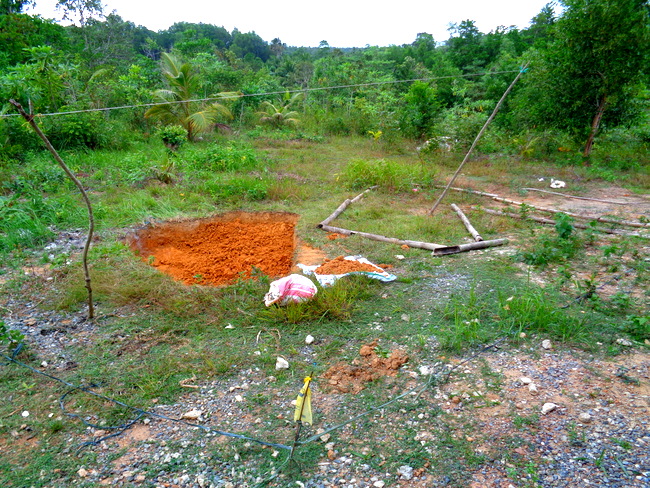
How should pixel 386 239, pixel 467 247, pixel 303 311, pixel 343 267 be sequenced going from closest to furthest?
pixel 303 311 → pixel 343 267 → pixel 467 247 → pixel 386 239

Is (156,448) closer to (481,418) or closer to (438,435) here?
(438,435)

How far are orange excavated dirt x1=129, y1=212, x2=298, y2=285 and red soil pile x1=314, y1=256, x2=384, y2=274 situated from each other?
0.58 metres

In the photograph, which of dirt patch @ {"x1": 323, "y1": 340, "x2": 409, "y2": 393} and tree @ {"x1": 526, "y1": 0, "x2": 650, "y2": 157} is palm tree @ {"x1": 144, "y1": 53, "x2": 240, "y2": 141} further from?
dirt patch @ {"x1": 323, "y1": 340, "x2": 409, "y2": 393}

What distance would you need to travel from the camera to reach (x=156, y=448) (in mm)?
2158

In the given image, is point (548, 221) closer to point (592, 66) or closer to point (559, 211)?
point (559, 211)

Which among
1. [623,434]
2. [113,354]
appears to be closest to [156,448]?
[113,354]

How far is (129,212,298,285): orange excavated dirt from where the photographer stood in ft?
14.6

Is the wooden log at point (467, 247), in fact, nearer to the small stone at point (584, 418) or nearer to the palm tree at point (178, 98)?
the small stone at point (584, 418)

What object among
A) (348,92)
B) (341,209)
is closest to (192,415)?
(341,209)

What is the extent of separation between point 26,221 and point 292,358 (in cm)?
373

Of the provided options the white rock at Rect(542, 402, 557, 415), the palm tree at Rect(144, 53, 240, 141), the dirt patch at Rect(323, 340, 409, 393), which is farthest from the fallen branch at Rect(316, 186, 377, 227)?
the palm tree at Rect(144, 53, 240, 141)

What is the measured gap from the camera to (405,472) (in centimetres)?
196

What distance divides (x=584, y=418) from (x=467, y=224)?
128 inches

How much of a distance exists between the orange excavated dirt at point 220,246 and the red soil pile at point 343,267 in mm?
578
